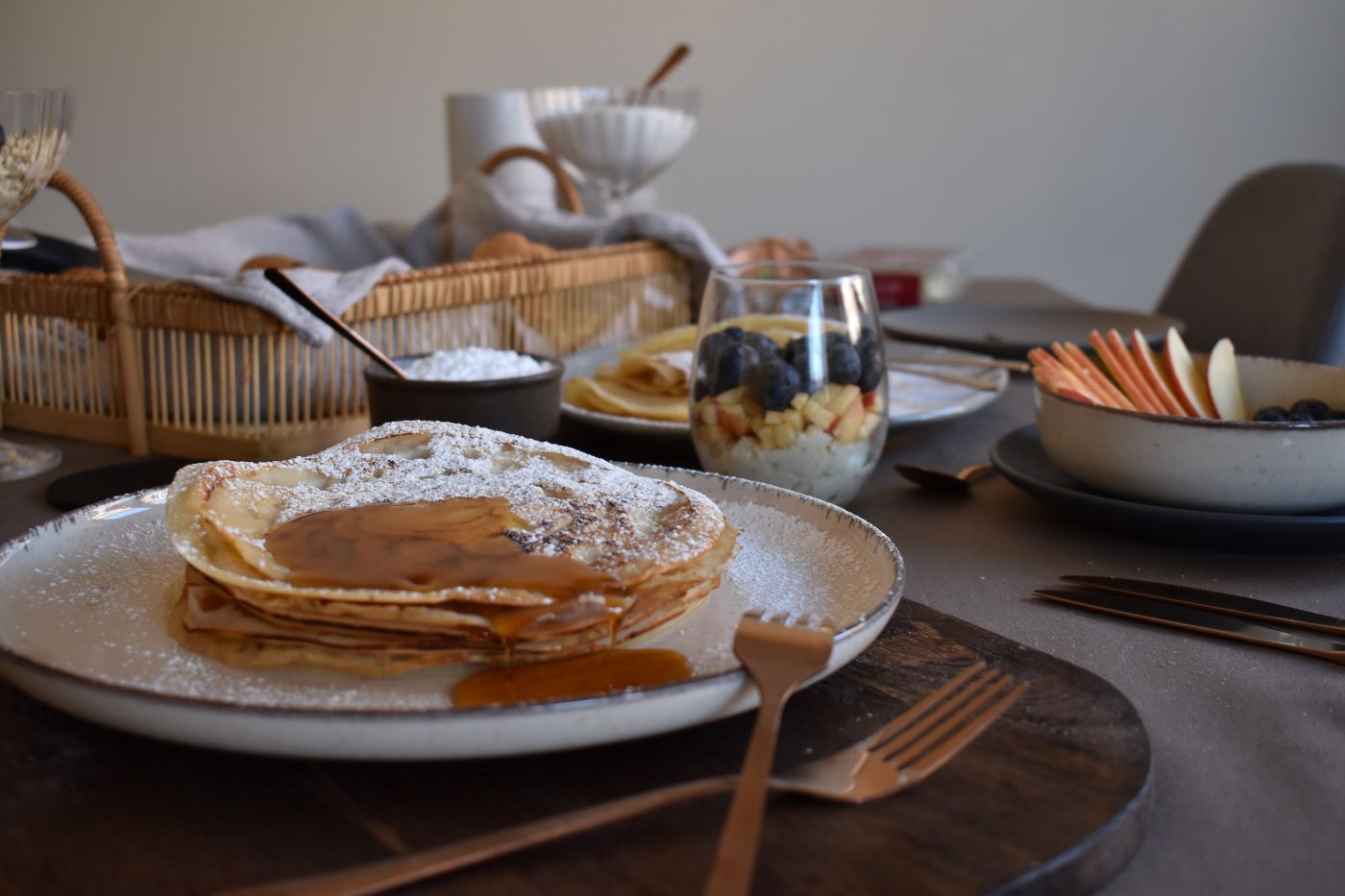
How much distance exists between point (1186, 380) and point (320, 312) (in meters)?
0.84

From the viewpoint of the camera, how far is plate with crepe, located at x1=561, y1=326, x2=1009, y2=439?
1188 mm

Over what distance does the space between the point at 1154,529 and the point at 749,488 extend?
0.33 meters

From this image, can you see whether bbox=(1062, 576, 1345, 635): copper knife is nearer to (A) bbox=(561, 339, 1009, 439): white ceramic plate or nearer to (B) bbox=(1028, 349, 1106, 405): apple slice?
(B) bbox=(1028, 349, 1106, 405): apple slice

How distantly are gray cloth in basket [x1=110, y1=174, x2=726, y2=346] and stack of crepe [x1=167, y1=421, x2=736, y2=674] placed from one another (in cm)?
57

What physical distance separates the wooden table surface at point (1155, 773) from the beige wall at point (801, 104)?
315cm

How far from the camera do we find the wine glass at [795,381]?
98 centimetres

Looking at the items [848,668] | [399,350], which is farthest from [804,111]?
[848,668]

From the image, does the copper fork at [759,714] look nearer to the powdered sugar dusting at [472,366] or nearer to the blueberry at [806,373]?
the blueberry at [806,373]

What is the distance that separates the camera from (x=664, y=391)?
126 cm

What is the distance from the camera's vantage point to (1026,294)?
2.44 meters

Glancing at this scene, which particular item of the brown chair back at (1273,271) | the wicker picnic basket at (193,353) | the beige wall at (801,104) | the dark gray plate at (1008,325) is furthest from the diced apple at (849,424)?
the beige wall at (801,104)

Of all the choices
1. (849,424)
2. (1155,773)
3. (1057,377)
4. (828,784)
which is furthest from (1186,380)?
(828,784)

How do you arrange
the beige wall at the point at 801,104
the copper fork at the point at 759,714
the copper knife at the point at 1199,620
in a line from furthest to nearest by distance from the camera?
the beige wall at the point at 801,104 < the copper knife at the point at 1199,620 < the copper fork at the point at 759,714

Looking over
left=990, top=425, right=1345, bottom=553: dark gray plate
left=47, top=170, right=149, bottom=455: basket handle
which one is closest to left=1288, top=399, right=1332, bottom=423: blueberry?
left=990, top=425, right=1345, bottom=553: dark gray plate
